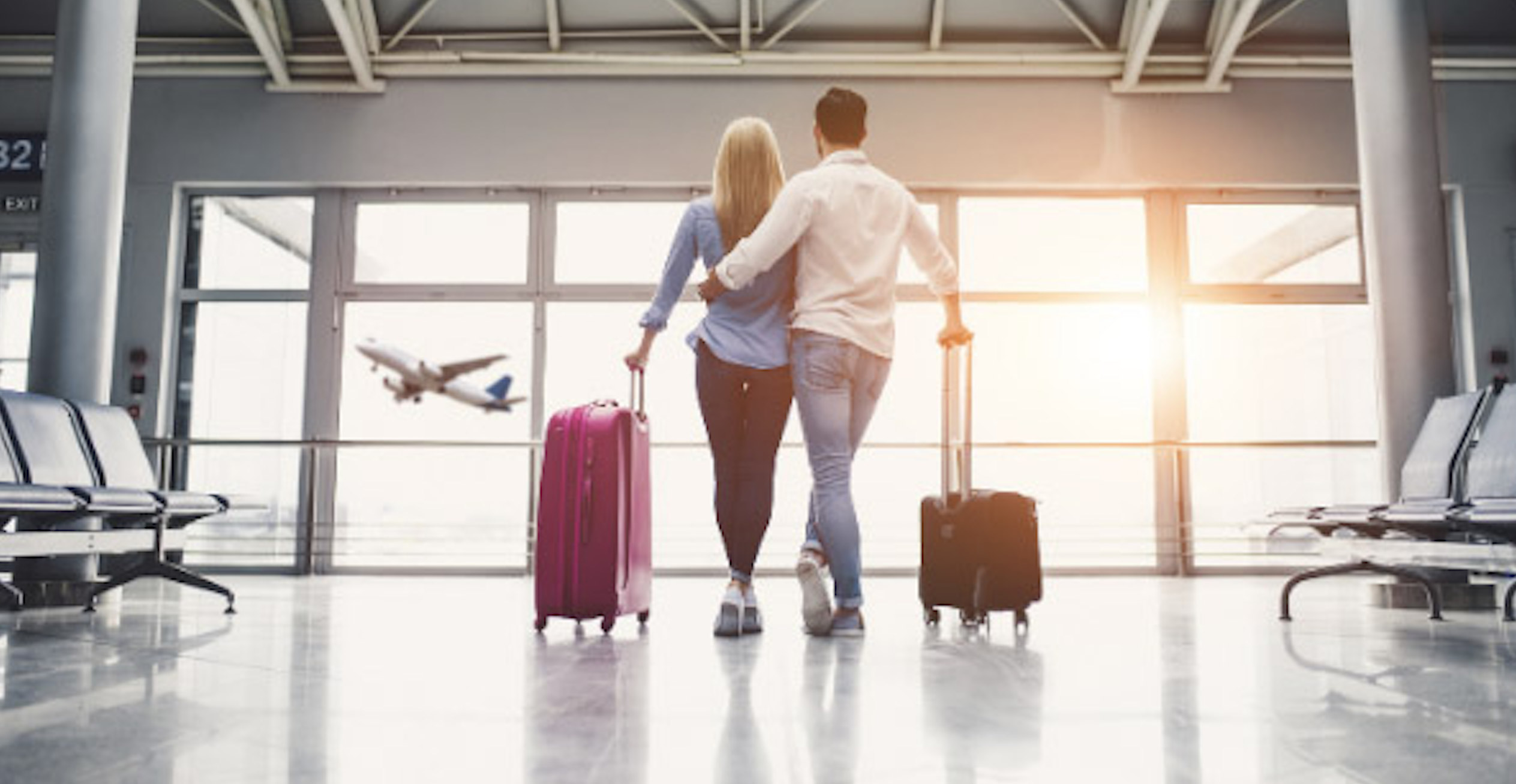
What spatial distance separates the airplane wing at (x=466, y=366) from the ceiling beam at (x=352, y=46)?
192cm

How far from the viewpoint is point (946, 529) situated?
9.09ft

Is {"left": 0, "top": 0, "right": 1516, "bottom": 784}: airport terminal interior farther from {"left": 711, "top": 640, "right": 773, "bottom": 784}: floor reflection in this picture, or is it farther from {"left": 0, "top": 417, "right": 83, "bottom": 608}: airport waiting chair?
{"left": 711, "top": 640, "right": 773, "bottom": 784}: floor reflection

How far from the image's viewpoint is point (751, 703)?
154cm

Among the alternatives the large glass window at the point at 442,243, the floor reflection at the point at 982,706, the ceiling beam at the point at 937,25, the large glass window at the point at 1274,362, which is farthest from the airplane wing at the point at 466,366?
the floor reflection at the point at 982,706

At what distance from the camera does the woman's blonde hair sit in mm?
2689

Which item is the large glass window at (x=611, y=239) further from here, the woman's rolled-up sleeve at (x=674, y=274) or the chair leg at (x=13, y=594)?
the woman's rolled-up sleeve at (x=674, y=274)

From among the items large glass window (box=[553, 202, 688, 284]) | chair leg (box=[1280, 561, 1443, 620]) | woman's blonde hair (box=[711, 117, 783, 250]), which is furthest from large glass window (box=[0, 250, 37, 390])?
chair leg (box=[1280, 561, 1443, 620])

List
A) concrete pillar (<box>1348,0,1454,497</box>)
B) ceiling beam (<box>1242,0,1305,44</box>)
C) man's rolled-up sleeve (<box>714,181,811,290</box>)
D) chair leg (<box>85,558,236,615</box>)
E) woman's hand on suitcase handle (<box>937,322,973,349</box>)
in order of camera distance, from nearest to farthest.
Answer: man's rolled-up sleeve (<box>714,181,811,290</box>)
woman's hand on suitcase handle (<box>937,322,973,349</box>)
chair leg (<box>85,558,236,615</box>)
concrete pillar (<box>1348,0,1454,497</box>)
ceiling beam (<box>1242,0,1305,44</box>)

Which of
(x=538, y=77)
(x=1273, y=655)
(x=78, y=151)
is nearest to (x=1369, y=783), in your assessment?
(x=1273, y=655)

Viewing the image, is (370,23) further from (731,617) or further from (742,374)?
(731,617)

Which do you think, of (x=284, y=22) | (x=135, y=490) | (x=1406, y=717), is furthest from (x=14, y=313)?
(x=1406, y=717)

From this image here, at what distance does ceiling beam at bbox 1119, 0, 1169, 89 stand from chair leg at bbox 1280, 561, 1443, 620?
4.02 meters

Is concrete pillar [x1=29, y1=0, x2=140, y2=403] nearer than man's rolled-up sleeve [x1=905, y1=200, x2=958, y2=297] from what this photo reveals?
No

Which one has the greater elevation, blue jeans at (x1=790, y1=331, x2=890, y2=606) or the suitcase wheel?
blue jeans at (x1=790, y1=331, x2=890, y2=606)
